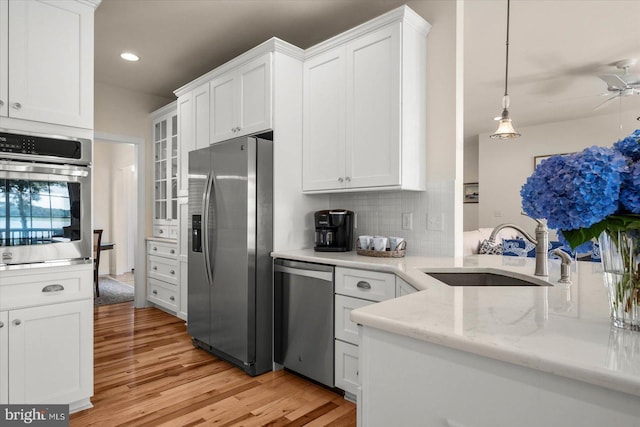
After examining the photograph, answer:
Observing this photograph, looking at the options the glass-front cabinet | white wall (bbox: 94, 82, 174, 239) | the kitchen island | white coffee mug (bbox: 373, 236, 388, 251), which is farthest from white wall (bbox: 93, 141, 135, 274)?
the kitchen island

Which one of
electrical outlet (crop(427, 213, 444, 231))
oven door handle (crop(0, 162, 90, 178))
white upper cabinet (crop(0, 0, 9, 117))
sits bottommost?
electrical outlet (crop(427, 213, 444, 231))

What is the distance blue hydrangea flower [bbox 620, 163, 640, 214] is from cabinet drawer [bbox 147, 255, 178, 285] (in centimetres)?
396

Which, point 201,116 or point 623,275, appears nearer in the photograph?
point 623,275

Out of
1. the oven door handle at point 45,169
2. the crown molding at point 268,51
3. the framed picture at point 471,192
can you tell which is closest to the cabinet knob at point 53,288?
the oven door handle at point 45,169

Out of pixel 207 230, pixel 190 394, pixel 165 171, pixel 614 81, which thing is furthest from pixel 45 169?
pixel 614 81

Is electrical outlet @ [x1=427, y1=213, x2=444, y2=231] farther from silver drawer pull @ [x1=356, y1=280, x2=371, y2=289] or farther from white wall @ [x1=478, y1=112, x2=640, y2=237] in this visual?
white wall @ [x1=478, y1=112, x2=640, y2=237]

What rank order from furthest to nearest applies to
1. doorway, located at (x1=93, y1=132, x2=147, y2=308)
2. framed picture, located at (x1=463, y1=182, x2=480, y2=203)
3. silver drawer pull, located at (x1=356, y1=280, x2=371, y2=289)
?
1. framed picture, located at (x1=463, y1=182, x2=480, y2=203)
2. doorway, located at (x1=93, y1=132, x2=147, y2=308)
3. silver drawer pull, located at (x1=356, y1=280, x2=371, y2=289)

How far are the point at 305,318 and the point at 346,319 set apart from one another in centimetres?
36

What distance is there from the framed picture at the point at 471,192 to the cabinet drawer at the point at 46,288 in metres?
7.25

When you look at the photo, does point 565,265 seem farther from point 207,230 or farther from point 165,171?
point 165,171

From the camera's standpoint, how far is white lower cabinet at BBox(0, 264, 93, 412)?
1.95 metres

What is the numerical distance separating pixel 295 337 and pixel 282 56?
6.79 ft

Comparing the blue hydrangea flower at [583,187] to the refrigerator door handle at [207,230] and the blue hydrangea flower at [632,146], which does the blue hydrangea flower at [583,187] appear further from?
the refrigerator door handle at [207,230]

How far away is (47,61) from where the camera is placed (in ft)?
6.93
